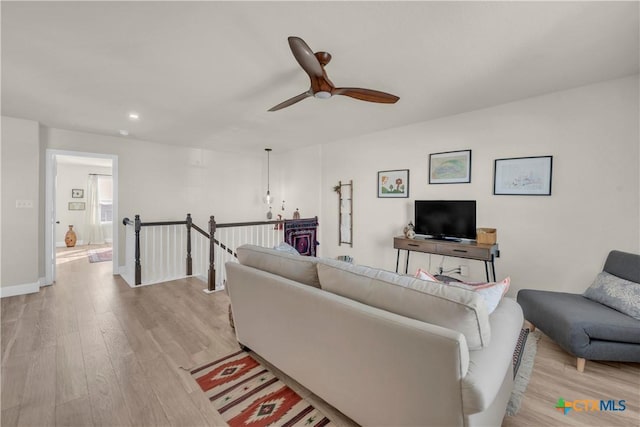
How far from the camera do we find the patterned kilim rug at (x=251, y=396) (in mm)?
1585

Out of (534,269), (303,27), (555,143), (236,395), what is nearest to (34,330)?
(236,395)

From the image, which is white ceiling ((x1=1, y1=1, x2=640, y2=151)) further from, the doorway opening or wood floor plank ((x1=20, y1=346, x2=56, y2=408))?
the doorway opening

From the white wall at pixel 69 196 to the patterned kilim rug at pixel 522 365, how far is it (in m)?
10.0

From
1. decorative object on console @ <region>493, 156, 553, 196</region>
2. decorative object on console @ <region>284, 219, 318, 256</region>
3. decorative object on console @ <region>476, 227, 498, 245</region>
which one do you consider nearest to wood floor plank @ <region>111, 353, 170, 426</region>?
decorative object on console @ <region>284, 219, 318, 256</region>

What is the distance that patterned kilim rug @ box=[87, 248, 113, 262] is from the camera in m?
5.87

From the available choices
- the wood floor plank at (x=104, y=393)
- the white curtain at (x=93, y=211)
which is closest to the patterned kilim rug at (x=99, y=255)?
the white curtain at (x=93, y=211)

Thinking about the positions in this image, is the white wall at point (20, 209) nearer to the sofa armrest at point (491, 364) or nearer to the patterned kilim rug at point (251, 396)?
the patterned kilim rug at point (251, 396)

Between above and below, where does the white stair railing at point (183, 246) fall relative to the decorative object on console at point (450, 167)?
below

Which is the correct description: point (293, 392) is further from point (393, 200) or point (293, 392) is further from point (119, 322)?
point (393, 200)

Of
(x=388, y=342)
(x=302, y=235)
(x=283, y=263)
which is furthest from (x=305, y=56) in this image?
(x=302, y=235)

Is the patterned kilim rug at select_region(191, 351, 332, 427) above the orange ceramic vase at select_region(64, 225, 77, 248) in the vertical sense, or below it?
below

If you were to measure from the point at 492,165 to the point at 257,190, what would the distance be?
16.2 ft

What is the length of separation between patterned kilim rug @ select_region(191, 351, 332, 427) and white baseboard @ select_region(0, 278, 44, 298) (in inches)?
139

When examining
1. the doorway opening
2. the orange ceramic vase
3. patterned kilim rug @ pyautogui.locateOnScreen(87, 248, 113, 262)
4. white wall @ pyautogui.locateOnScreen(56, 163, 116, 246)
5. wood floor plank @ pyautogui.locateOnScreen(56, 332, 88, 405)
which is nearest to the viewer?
wood floor plank @ pyautogui.locateOnScreen(56, 332, 88, 405)
